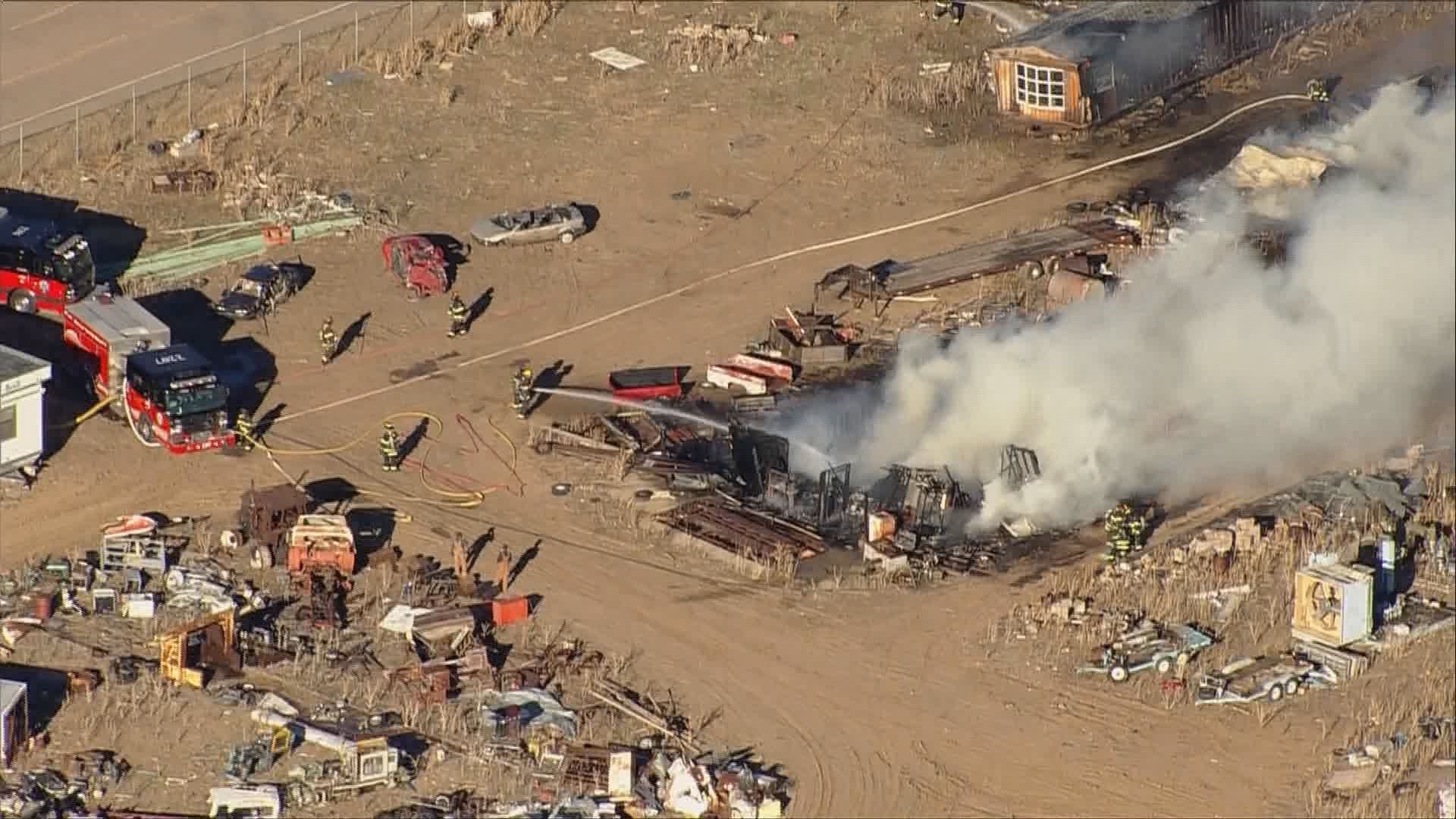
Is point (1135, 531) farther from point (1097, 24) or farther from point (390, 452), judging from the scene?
point (1097, 24)

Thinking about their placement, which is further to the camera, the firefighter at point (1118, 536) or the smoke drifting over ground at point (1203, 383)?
the smoke drifting over ground at point (1203, 383)

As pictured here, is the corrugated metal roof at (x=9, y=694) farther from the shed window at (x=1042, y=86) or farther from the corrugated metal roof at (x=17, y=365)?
the shed window at (x=1042, y=86)

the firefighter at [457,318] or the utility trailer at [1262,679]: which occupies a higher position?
the utility trailer at [1262,679]

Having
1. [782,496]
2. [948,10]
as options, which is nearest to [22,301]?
[782,496]

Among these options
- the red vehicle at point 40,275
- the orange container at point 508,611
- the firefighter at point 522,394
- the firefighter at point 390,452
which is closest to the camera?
the orange container at point 508,611

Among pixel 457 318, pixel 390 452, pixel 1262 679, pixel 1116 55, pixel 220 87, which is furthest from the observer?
pixel 220 87

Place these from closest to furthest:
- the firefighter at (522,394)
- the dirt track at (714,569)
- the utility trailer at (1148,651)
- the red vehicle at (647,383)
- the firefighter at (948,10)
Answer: the dirt track at (714,569)
the utility trailer at (1148,651)
the firefighter at (522,394)
the red vehicle at (647,383)
the firefighter at (948,10)

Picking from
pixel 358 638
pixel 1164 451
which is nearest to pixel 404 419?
pixel 358 638

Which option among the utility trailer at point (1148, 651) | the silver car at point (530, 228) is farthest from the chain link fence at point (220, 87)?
the utility trailer at point (1148, 651)
